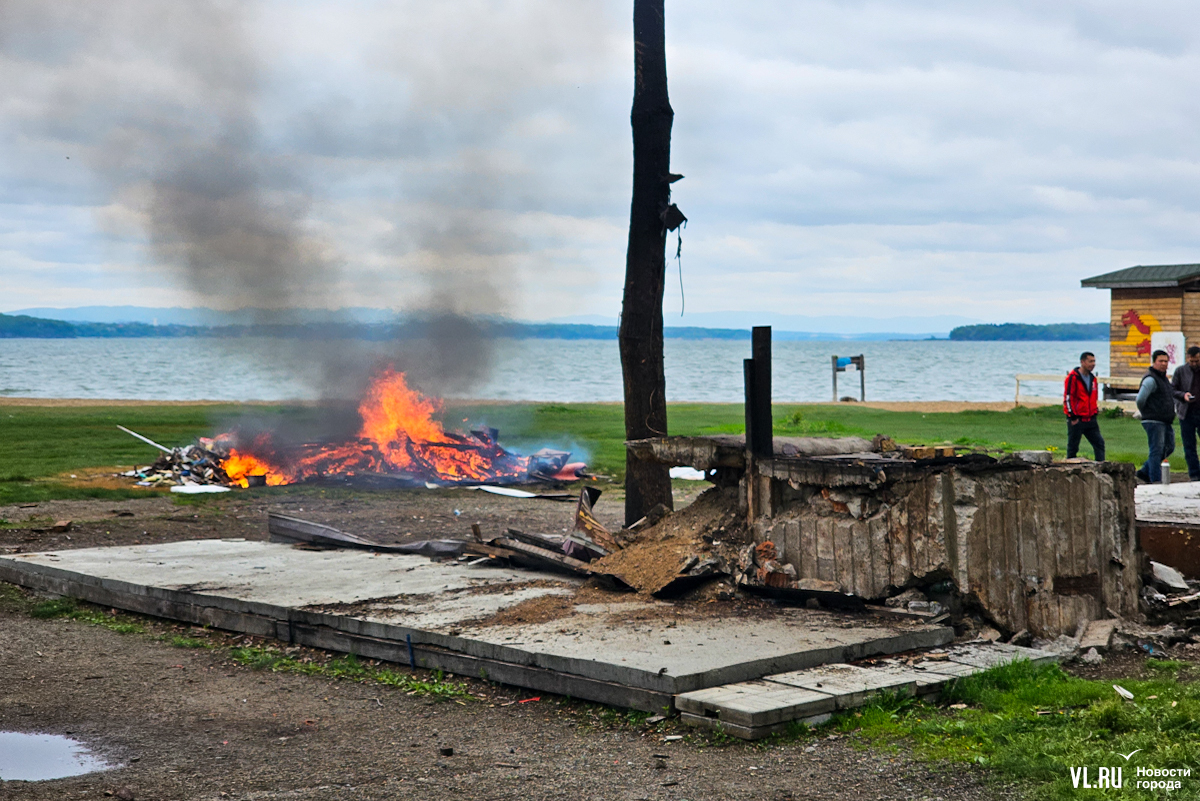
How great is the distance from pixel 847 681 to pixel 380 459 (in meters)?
13.9

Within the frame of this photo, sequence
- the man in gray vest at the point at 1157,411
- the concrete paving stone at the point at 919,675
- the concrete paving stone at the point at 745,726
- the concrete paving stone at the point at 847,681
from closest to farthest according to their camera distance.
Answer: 1. the concrete paving stone at the point at 745,726
2. the concrete paving stone at the point at 847,681
3. the concrete paving stone at the point at 919,675
4. the man in gray vest at the point at 1157,411

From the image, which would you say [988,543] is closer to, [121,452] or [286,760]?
[286,760]

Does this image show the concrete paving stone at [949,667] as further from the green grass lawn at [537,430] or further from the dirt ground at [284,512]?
the green grass lawn at [537,430]

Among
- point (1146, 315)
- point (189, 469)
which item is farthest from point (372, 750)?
point (1146, 315)

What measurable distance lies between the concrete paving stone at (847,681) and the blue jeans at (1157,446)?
1046 centimetres

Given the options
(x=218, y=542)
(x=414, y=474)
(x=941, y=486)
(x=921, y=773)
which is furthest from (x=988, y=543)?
(x=414, y=474)

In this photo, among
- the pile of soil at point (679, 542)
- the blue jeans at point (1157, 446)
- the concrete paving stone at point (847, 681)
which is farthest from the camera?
the blue jeans at point (1157, 446)

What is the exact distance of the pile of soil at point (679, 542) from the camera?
8.44 m

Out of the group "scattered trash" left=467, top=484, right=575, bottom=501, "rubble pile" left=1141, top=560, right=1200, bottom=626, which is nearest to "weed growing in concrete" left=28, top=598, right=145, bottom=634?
"rubble pile" left=1141, top=560, right=1200, bottom=626

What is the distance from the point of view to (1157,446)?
49.0ft

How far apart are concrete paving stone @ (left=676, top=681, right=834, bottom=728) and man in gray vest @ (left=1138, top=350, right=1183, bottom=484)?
10729mm

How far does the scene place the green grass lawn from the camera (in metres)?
19.5

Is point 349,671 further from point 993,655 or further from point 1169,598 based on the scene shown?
point 1169,598

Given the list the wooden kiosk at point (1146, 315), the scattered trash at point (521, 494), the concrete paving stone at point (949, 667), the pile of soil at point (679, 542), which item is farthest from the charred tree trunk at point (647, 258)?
the wooden kiosk at point (1146, 315)
